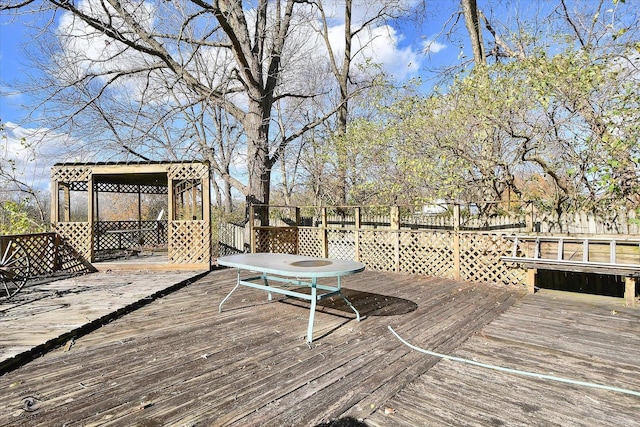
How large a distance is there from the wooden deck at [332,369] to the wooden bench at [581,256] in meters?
0.51

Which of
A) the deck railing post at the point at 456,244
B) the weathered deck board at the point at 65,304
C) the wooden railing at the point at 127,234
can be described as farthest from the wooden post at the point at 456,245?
the wooden railing at the point at 127,234

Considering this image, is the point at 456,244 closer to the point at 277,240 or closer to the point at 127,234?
the point at 277,240

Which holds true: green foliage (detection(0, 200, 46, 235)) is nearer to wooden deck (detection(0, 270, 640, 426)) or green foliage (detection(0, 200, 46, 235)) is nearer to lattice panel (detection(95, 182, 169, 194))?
lattice panel (detection(95, 182, 169, 194))

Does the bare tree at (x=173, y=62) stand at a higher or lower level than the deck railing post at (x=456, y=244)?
higher

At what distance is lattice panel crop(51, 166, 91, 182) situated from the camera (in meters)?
8.10

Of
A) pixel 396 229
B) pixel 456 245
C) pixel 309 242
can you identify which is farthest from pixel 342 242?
pixel 456 245

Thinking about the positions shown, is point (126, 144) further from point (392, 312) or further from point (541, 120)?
point (541, 120)

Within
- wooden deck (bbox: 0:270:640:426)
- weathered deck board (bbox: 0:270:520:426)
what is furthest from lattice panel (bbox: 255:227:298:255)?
wooden deck (bbox: 0:270:640:426)

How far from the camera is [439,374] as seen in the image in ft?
8.78

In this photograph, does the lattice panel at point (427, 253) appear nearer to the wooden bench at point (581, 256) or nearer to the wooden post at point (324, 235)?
the wooden bench at point (581, 256)

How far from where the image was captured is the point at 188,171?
821 centimetres

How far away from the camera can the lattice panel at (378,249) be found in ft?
A: 25.8

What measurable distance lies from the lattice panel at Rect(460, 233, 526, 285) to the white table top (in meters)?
3.64

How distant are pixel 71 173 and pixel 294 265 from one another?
7290 millimetres
